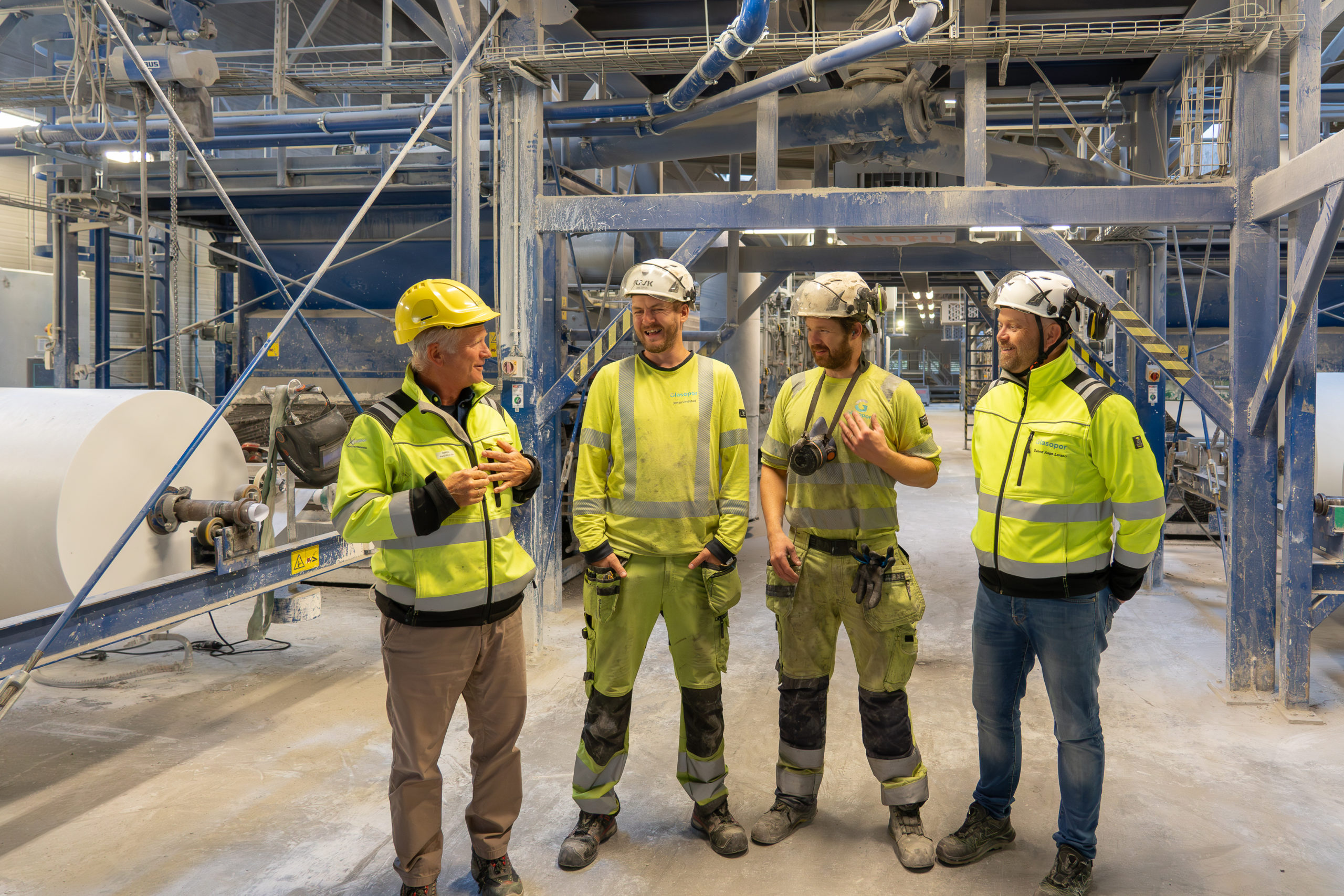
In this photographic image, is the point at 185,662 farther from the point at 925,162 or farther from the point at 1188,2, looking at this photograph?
the point at 1188,2

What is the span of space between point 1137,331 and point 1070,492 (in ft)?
9.26

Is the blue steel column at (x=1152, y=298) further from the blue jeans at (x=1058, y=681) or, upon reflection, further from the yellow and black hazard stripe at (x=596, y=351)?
the blue jeans at (x=1058, y=681)

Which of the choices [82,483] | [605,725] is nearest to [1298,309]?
[605,725]

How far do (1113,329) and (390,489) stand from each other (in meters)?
8.69

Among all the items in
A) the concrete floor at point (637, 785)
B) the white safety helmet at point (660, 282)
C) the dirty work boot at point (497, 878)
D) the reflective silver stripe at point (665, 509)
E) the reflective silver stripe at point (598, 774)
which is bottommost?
the concrete floor at point (637, 785)

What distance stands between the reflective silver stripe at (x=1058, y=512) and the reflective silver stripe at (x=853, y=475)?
447 millimetres

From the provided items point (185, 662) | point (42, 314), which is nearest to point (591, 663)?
point (185, 662)

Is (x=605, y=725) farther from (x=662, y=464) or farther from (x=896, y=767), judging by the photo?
(x=896, y=767)

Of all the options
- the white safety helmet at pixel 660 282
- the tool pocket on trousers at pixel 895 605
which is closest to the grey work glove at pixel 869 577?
the tool pocket on trousers at pixel 895 605

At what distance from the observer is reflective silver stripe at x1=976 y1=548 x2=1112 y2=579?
306 cm

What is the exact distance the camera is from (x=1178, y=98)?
655 cm

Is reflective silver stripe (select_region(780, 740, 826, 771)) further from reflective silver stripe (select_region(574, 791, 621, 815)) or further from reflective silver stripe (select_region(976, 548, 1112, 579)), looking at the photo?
reflective silver stripe (select_region(976, 548, 1112, 579))

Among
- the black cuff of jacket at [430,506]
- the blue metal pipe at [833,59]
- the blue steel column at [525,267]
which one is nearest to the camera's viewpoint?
the black cuff of jacket at [430,506]

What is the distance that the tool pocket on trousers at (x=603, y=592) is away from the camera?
335cm
